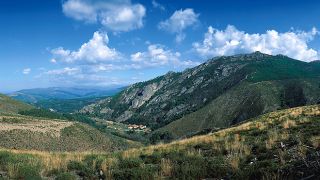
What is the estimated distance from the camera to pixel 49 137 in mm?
118062

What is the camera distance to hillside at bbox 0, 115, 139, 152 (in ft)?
326

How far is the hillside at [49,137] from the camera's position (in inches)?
3907

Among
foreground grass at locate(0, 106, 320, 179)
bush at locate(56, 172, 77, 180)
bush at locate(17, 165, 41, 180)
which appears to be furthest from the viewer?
bush at locate(56, 172, 77, 180)

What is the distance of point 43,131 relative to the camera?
121m

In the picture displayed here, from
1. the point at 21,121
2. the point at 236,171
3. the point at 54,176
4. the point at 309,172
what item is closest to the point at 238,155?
the point at 236,171

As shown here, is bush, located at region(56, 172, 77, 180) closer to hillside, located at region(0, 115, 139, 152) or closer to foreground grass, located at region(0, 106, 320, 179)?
foreground grass, located at region(0, 106, 320, 179)

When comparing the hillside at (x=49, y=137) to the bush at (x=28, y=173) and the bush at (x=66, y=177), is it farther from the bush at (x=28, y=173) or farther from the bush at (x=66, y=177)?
the bush at (x=66, y=177)

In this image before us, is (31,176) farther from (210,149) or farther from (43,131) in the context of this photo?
(43,131)

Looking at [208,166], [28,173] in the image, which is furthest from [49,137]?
[208,166]

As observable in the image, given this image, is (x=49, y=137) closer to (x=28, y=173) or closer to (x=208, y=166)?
(x=28, y=173)

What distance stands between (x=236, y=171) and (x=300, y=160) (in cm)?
240

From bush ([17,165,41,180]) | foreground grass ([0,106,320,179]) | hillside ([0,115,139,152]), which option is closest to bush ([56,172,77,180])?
foreground grass ([0,106,320,179])

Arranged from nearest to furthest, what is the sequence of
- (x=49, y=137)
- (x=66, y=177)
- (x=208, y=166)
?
(x=66, y=177) → (x=208, y=166) → (x=49, y=137)

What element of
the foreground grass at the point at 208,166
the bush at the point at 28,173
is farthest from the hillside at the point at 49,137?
the bush at the point at 28,173
